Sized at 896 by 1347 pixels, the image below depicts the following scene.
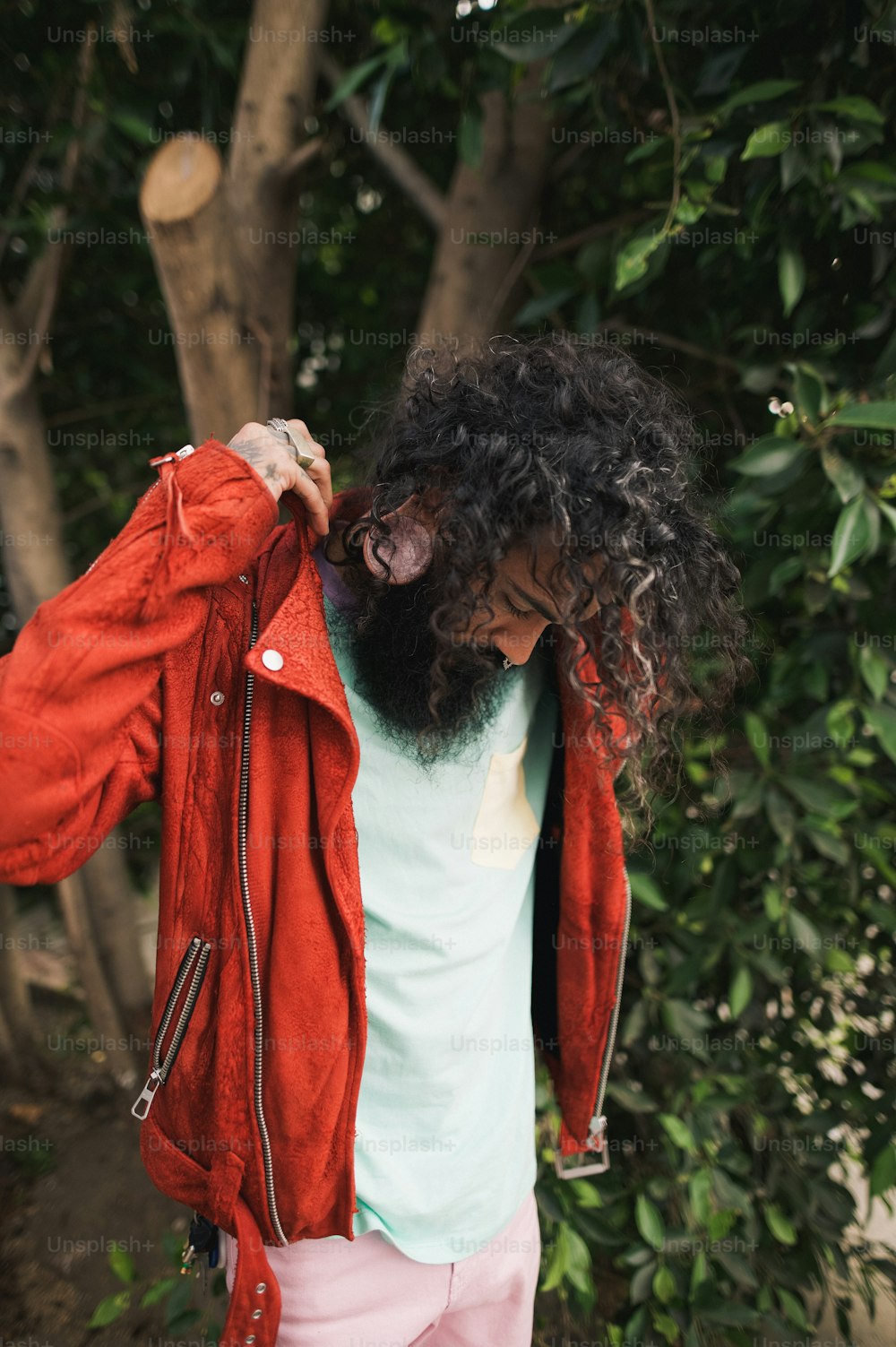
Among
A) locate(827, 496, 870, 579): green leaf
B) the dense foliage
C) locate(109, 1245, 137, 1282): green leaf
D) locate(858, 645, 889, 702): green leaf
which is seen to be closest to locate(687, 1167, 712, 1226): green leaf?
the dense foliage

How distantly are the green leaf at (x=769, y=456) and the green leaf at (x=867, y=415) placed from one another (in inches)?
3.3

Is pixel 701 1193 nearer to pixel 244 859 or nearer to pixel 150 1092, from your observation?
pixel 150 1092

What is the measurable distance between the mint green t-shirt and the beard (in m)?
0.02

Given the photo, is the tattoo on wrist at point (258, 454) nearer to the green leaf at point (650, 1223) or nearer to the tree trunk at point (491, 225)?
the tree trunk at point (491, 225)

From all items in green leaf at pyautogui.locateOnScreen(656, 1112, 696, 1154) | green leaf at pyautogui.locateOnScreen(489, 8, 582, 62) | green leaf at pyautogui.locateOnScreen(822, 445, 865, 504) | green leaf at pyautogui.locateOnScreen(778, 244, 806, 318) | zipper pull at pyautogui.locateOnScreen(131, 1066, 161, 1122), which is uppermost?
green leaf at pyautogui.locateOnScreen(489, 8, 582, 62)

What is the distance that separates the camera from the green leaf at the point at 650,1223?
5.62ft

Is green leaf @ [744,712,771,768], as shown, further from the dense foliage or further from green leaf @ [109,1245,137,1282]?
green leaf @ [109,1245,137,1282]

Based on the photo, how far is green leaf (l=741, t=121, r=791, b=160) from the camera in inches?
53.9

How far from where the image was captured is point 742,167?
64.6 inches

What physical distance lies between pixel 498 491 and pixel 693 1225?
5.42 feet

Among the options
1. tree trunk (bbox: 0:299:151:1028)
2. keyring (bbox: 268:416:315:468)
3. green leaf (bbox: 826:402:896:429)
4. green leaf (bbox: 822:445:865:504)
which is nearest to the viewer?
keyring (bbox: 268:416:315:468)

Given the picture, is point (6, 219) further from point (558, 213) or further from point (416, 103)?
point (558, 213)

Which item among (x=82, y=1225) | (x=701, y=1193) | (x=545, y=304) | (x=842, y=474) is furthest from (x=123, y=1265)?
(x=545, y=304)

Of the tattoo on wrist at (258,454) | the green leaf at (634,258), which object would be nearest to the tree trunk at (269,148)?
the green leaf at (634,258)
